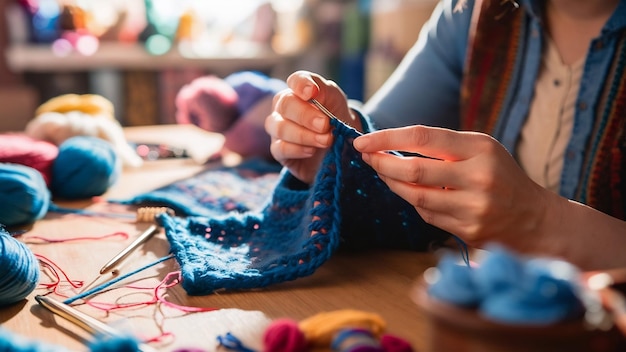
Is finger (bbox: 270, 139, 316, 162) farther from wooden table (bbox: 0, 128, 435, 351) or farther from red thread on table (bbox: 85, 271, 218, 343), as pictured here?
red thread on table (bbox: 85, 271, 218, 343)

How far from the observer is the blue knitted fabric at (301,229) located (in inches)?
25.4

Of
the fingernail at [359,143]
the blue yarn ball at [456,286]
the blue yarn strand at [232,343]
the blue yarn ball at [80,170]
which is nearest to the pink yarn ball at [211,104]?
the blue yarn ball at [80,170]

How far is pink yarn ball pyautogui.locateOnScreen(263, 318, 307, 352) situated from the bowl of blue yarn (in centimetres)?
15

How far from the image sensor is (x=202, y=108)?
135cm

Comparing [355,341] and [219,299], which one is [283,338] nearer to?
[355,341]

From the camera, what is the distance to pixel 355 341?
0.43 m

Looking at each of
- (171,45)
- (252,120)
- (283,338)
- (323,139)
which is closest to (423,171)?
(323,139)

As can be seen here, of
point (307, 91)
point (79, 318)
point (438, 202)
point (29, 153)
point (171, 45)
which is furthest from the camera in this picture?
point (171, 45)

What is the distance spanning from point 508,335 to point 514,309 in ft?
0.05

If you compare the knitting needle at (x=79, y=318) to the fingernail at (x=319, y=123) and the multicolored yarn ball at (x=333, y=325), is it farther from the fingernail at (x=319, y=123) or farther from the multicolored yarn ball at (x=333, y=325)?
the fingernail at (x=319, y=123)

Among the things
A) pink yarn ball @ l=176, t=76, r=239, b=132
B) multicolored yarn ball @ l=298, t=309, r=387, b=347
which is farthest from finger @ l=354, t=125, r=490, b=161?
pink yarn ball @ l=176, t=76, r=239, b=132

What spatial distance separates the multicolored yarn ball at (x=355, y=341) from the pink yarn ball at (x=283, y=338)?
27 millimetres

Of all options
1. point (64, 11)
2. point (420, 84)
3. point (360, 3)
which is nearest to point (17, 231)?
point (420, 84)

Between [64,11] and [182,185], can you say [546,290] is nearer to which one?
[182,185]
